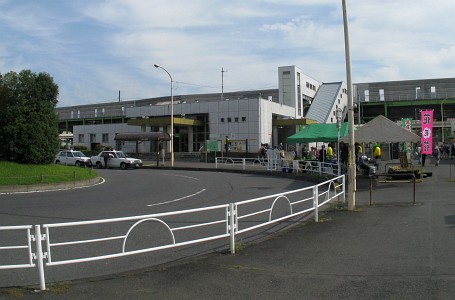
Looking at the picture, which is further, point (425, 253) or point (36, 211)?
point (36, 211)

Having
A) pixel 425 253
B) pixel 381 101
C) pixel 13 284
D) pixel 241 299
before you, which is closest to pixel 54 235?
pixel 13 284

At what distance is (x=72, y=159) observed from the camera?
37719 millimetres

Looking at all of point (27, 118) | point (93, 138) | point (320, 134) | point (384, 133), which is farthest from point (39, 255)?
point (93, 138)

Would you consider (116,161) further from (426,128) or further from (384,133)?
(426,128)

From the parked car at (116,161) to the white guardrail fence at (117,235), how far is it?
2525cm

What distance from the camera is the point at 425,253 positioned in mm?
6695

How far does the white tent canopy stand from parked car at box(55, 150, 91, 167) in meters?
26.3

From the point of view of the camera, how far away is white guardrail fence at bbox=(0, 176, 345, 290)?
17.5 ft

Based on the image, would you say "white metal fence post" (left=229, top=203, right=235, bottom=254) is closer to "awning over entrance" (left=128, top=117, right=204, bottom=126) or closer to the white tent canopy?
the white tent canopy

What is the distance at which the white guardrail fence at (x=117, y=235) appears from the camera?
17.5 feet

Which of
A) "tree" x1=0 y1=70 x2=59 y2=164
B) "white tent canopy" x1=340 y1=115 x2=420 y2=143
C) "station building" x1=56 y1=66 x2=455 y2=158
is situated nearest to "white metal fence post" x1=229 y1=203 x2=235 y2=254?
"white tent canopy" x1=340 y1=115 x2=420 y2=143

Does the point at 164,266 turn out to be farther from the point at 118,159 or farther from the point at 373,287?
the point at 118,159

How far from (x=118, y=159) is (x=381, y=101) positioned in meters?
54.7

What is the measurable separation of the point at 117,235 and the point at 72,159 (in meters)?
31.5
